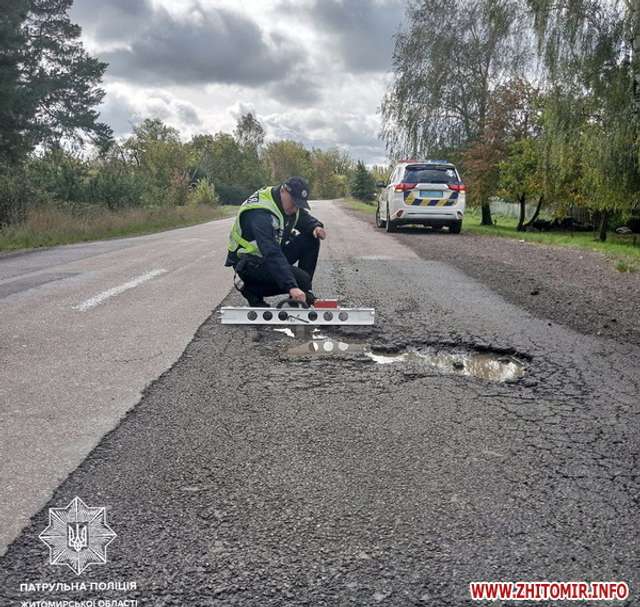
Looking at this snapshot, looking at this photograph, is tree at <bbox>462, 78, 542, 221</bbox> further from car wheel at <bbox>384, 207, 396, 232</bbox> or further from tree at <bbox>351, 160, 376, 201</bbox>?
tree at <bbox>351, 160, 376, 201</bbox>

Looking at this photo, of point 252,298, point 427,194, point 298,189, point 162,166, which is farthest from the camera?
point 162,166

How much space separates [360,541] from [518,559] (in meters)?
0.54

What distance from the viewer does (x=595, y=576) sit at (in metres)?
1.90

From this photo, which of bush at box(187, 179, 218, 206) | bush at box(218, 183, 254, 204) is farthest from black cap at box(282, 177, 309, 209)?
bush at box(218, 183, 254, 204)

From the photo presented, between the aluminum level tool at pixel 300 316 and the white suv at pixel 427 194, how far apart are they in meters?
11.1

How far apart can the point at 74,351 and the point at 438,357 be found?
2823 millimetres

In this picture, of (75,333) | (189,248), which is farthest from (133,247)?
(75,333)

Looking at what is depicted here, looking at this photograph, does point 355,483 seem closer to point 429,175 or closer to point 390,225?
point 429,175

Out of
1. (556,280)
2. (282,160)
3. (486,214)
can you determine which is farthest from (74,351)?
(282,160)

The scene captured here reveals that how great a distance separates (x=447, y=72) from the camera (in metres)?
24.6

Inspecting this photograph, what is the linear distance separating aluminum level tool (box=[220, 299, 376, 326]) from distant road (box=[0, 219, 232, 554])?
411 mm

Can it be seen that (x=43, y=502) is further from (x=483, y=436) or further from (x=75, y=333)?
(x=75, y=333)

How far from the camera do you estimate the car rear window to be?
52.4 feet

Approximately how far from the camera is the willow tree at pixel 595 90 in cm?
1343
